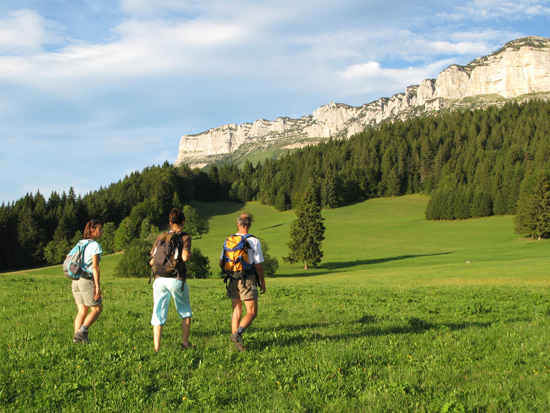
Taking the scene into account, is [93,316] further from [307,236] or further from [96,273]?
→ [307,236]

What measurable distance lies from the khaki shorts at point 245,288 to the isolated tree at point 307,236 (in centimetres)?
5156

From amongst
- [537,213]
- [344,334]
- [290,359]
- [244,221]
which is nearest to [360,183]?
[537,213]

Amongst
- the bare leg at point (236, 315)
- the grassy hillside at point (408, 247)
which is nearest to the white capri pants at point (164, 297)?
the bare leg at point (236, 315)

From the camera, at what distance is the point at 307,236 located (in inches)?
2373

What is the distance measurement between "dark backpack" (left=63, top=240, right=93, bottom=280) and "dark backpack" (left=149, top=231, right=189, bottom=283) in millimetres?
1711

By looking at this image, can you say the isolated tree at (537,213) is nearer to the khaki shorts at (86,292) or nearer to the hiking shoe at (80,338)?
the khaki shorts at (86,292)

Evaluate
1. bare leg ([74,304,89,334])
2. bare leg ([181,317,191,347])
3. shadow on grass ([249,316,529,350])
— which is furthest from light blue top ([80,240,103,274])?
shadow on grass ([249,316,529,350])

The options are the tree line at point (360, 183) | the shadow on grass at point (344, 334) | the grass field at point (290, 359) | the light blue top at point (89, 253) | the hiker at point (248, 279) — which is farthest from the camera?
the tree line at point (360, 183)

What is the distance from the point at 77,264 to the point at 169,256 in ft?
6.99

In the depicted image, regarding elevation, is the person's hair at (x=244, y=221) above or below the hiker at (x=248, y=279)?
above

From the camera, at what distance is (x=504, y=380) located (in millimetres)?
6215

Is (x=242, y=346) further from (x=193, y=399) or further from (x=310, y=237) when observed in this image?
(x=310, y=237)

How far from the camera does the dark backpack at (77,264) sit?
8.16 metres

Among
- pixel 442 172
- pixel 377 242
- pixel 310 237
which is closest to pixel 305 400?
pixel 310 237
